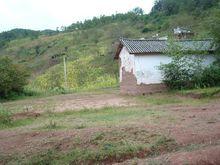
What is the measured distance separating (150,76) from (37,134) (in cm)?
1612

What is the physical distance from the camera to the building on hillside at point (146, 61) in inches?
1094

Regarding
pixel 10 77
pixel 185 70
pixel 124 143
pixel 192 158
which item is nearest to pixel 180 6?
pixel 10 77

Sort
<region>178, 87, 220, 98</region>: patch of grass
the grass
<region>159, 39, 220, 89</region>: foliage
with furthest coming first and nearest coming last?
<region>159, 39, 220, 89</region>: foliage, <region>178, 87, 220, 98</region>: patch of grass, the grass

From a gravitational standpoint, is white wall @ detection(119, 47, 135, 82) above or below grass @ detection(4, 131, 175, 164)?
above

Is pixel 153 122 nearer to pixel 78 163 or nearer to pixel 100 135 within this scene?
pixel 100 135

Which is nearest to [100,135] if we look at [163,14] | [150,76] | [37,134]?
[37,134]

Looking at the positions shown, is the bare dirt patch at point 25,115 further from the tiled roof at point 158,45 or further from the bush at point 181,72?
the bush at point 181,72

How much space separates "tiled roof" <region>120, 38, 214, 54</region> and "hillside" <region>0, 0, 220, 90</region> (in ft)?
46.1

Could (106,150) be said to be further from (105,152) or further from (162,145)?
(162,145)

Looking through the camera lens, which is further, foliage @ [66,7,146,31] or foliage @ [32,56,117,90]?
foliage @ [66,7,146,31]

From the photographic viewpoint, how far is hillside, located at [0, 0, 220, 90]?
48.8m

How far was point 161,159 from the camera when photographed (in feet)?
27.8

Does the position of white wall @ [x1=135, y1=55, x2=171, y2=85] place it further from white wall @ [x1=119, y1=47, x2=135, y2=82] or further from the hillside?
the hillside

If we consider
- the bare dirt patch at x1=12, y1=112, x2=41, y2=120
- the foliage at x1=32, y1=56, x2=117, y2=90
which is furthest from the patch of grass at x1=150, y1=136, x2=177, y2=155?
the foliage at x1=32, y1=56, x2=117, y2=90
